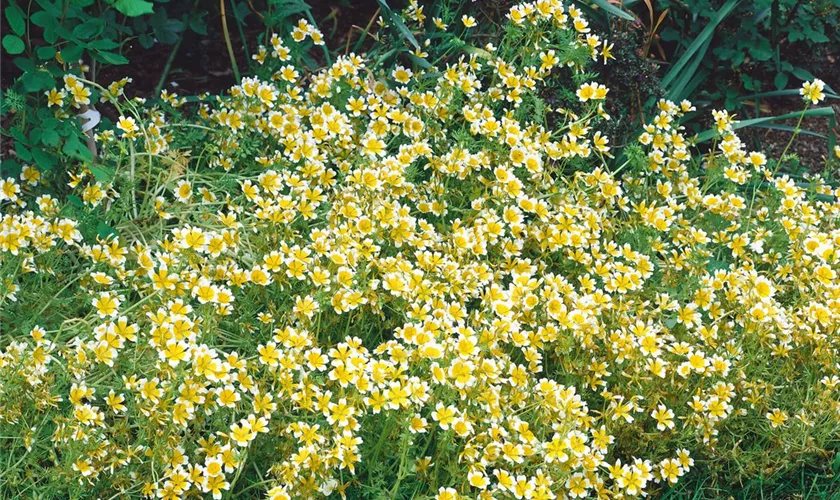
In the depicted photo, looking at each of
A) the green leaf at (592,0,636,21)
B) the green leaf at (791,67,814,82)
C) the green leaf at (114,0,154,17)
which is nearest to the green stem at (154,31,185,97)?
the green leaf at (114,0,154,17)

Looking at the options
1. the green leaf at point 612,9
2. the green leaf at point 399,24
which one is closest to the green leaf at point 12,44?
the green leaf at point 399,24

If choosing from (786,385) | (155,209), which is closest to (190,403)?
(155,209)

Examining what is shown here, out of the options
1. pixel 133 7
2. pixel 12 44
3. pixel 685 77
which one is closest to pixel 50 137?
pixel 12 44

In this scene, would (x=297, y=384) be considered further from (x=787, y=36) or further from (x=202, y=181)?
(x=787, y=36)

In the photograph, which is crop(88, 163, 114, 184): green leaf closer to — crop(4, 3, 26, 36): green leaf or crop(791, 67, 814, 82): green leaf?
crop(4, 3, 26, 36): green leaf

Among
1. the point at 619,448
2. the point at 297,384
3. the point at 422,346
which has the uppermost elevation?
the point at 422,346
